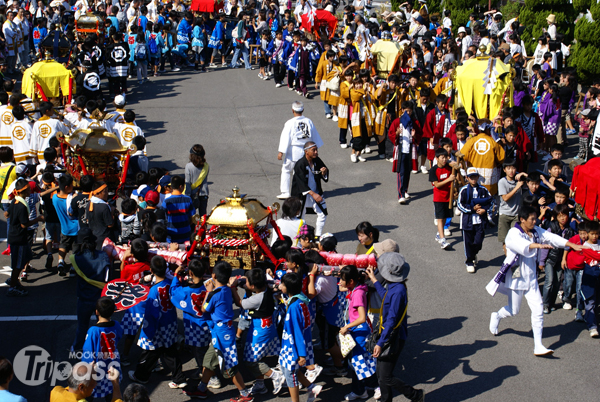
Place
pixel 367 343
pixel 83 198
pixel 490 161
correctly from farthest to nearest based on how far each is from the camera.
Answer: pixel 490 161, pixel 83 198, pixel 367 343

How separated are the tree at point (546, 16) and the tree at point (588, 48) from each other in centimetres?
197

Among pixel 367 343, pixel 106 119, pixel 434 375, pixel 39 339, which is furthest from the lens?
pixel 106 119

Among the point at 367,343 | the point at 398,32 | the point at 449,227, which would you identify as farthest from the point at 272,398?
the point at 398,32

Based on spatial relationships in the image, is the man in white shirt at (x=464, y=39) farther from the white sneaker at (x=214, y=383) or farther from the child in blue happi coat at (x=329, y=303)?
the white sneaker at (x=214, y=383)

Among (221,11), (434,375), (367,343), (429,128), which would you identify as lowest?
(434,375)

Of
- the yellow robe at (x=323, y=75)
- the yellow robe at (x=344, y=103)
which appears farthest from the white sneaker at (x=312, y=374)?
the yellow robe at (x=323, y=75)

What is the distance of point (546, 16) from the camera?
56.5ft

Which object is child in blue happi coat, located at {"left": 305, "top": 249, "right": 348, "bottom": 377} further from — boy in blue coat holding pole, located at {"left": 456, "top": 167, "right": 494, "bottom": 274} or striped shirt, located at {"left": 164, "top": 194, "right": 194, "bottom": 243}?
boy in blue coat holding pole, located at {"left": 456, "top": 167, "right": 494, "bottom": 274}

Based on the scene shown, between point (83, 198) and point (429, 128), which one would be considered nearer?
point (83, 198)

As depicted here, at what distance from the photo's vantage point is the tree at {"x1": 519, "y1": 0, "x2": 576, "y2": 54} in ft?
56.4

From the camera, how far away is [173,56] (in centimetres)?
2048

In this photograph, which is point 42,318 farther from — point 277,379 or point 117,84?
point 117,84

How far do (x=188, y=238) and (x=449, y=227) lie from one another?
4.34 m

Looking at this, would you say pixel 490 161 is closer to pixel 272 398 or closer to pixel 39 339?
pixel 272 398
